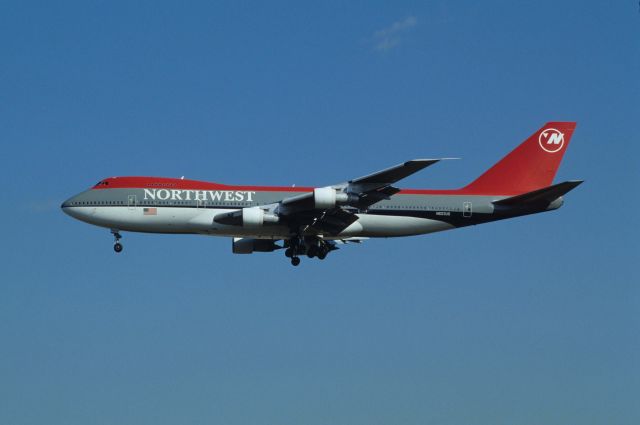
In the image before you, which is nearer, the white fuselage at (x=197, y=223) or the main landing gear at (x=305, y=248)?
the white fuselage at (x=197, y=223)

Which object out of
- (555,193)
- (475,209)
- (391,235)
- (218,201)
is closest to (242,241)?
(218,201)

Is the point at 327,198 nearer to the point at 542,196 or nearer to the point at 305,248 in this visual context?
the point at 305,248

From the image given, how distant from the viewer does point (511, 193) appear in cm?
6081

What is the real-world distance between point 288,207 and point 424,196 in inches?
345

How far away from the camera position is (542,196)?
5738 centimetres

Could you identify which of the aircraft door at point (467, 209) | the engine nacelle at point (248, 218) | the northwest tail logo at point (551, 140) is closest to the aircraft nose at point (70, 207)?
the engine nacelle at point (248, 218)

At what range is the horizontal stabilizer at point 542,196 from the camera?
5497cm

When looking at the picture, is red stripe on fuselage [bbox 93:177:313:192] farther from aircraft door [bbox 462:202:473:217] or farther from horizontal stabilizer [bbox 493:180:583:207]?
horizontal stabilizer [bbox 493:180:583:207]

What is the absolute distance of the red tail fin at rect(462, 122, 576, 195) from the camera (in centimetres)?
6084

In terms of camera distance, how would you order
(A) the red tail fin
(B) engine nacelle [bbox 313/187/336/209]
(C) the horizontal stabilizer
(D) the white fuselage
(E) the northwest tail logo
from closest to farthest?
(B) engine nacelle [bbox 313/187/336/209]
(C) the horizontal stabilizer
(D) the white fuselage
(A) the red tail fin
(E) the northwest tail logo

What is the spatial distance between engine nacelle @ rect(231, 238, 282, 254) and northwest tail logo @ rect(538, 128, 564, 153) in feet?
57.9

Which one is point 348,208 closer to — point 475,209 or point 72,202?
point 475,209

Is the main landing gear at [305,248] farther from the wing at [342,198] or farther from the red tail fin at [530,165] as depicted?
the red tail fin at [530,165]

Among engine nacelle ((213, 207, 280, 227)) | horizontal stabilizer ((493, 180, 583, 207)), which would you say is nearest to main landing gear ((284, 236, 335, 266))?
engine nacelle ((213, 207, 280, 227))
